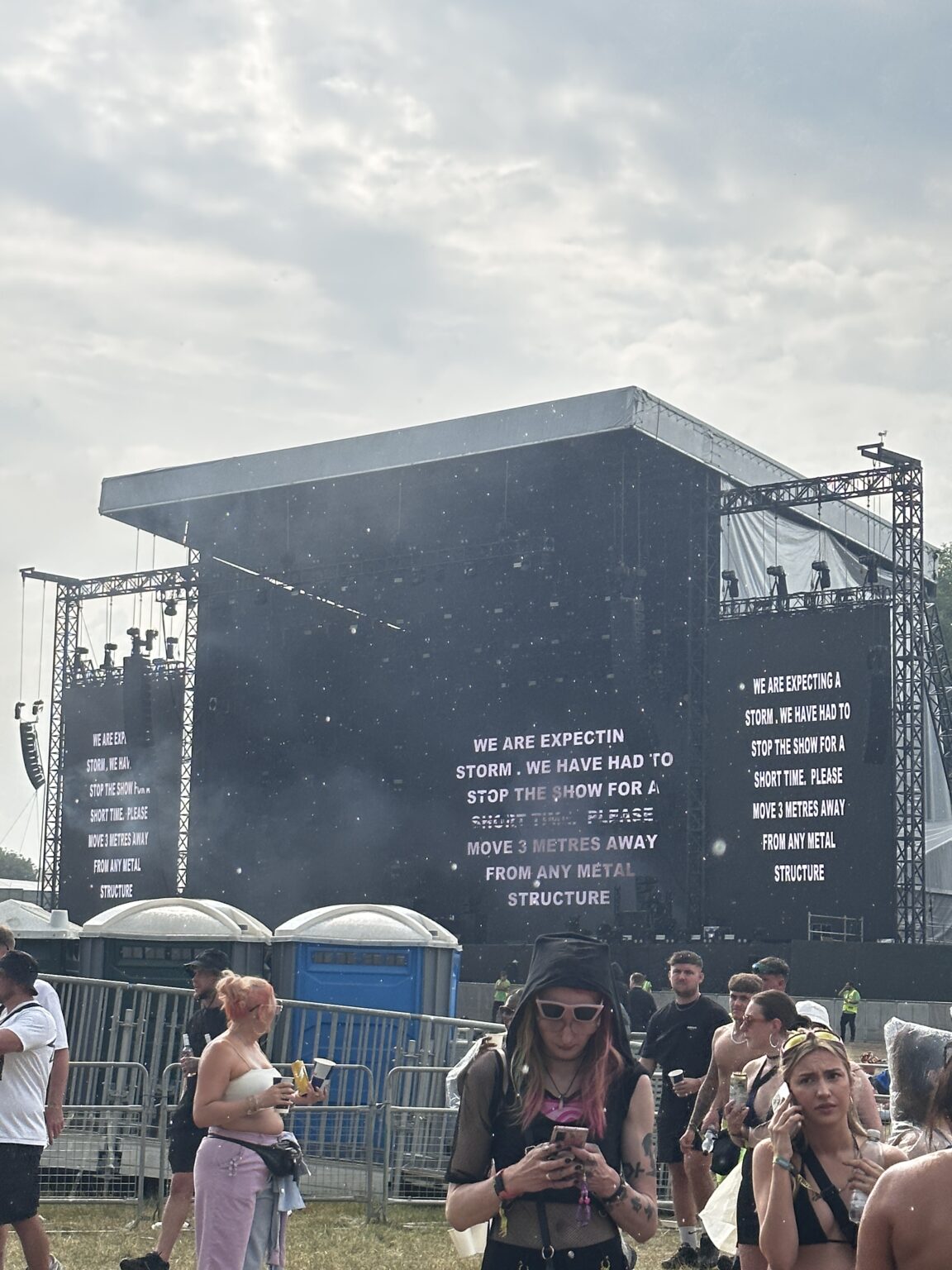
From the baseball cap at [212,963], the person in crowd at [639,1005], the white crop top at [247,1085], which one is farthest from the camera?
the person in crowd at [639,1005]

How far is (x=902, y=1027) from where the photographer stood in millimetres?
4195

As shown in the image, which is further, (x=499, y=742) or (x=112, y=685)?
(x=112, y=685)

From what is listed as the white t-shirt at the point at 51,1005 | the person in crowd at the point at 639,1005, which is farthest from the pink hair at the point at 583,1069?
the person in crowd at the point at 639,1005

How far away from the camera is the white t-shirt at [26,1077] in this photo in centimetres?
711

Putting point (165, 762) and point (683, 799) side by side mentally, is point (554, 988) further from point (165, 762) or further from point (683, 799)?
point (165, 762)

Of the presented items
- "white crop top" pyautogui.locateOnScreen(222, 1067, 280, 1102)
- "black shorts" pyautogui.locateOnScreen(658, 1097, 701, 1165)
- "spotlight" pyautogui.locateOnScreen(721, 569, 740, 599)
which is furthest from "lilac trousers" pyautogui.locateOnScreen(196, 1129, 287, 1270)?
"spotlight" pyautogui.locateOnScreen(721, 569, 740, 599)

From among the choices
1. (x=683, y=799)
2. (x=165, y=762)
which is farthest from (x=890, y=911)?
(x=165, y=762)

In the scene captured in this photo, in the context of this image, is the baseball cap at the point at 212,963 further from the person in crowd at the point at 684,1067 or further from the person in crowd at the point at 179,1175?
the person in crowd at the point at 684,1067

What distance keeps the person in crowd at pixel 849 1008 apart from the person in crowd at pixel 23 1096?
19535mm

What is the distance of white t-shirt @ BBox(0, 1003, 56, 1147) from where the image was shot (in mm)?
7113

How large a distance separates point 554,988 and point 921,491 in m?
25.8

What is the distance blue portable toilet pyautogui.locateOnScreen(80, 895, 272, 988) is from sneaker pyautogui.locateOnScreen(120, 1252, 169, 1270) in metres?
6.44

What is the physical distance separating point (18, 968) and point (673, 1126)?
3854 millimetres

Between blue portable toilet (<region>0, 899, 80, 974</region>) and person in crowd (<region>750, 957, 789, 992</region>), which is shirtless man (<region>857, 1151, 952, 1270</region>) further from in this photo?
blue portable toilet (<region>0, 899, 80, 974</region>)
